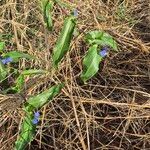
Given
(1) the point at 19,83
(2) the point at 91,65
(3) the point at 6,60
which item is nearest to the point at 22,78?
(1) the point at 19,83

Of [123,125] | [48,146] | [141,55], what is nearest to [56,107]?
[48,146]

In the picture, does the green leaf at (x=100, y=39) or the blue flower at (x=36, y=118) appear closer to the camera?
the blue flower at (x=36, y=118)

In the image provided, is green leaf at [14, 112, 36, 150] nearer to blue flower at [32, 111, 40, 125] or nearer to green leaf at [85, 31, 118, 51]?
blue flower at [32, 111, 40, 125]

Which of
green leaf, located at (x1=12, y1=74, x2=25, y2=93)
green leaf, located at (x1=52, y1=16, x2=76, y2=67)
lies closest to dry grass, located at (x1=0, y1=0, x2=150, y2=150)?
green leaf, located at (x1=12, y1=74, x2=25, y2=93)

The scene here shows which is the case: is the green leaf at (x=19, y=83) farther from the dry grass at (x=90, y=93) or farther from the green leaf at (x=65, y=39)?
the green leaf at (x=65, y=39)

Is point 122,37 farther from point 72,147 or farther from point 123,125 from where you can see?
point 72,147

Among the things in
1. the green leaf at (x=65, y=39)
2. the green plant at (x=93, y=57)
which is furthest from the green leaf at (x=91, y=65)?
the green leaf at (x=65, y=39)

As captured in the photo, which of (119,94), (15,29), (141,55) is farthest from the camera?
(15,29)

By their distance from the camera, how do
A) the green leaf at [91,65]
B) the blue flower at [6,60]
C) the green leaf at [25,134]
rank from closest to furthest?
the green leaf at [25,134] → the green leaf at [91,65] → the blue flower at [6,60]
